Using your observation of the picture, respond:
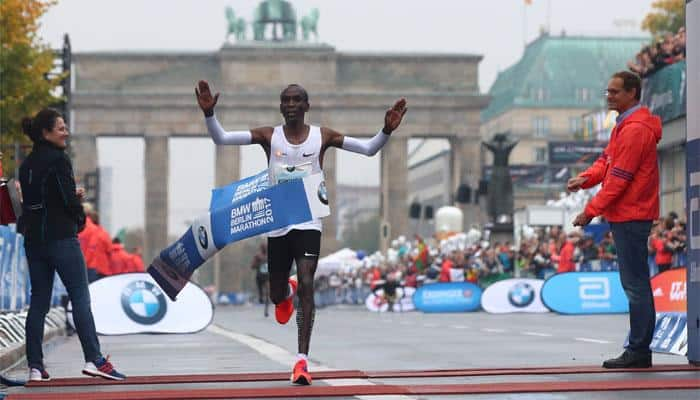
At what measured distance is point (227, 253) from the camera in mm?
126688

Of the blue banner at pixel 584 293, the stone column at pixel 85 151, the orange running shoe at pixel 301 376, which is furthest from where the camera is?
the stone column at pixel 85 151

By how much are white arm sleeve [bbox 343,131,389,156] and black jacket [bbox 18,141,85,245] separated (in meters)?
1.72

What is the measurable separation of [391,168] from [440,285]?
8035cm

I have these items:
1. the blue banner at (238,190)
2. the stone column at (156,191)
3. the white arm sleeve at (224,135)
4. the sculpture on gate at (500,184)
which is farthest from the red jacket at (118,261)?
the stone column at (156,191)

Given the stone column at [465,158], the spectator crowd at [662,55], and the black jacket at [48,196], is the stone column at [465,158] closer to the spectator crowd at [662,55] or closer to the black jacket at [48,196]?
the spectator crowd at [662,55]

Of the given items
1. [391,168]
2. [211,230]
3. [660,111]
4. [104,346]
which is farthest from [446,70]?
[211,230]

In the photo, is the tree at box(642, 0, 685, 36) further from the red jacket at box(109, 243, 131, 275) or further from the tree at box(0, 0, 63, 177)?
the red jacket at box(109, 243, 131, 275)

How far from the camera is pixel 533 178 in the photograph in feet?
405

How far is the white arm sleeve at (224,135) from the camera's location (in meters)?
11.9

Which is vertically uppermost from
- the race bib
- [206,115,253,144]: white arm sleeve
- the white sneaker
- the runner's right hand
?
the runner's right hand

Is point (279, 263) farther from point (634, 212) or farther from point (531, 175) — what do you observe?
point (531, 175)

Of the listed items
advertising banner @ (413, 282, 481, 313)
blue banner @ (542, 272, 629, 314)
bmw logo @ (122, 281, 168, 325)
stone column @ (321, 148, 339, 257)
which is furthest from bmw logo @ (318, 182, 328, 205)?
stone column @ (321, 148, 339, 257)

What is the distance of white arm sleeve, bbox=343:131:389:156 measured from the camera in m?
11.9

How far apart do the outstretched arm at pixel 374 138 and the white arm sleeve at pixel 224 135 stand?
0.48m
